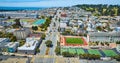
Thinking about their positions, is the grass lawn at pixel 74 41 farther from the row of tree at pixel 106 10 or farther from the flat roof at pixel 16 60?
the row of tree at pixel 106 10

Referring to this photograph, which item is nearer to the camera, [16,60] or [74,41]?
[16,60]

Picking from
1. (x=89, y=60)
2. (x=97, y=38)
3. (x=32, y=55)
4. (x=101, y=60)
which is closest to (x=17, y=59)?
(x=32, y=55)

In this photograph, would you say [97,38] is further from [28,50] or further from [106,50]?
[28,50]

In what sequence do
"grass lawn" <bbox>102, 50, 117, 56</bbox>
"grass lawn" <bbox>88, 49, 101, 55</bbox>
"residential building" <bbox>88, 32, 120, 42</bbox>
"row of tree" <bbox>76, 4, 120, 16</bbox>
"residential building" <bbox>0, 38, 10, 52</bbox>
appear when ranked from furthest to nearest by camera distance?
"row of tree" <bbox>76, 4, 120, 16</bbox> → "residential building" <bbox>88, 32, 120, 42</bbox> → "residential building" <bbox>0, 38, 10, 52</bbox> → "grass lawn" <bbox>88, 49, 101, 55</bbox> → "grass lawn" <bbox>102, 50, 117, 56</bbox>

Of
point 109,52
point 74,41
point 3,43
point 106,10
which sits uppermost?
point 106,10

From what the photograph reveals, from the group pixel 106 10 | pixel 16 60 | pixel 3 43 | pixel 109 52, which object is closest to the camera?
pixel 16 60

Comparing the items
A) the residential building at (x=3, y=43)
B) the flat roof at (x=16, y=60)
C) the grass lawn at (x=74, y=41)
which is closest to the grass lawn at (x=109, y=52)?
the grass lawn at (x=74, y=41)

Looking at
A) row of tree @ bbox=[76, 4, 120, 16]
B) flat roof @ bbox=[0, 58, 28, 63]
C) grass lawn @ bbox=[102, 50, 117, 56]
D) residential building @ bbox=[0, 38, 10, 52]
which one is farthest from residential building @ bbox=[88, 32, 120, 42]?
row of tree @ bbox=[76, 4, 120, 16]

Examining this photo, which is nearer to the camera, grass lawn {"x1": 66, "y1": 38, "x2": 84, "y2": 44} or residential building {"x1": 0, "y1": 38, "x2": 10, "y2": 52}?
residential building {"x1": 0, "y1": 38, "x2": 10, "y2": 52}

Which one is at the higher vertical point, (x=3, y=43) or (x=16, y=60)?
(x=3, y=43)

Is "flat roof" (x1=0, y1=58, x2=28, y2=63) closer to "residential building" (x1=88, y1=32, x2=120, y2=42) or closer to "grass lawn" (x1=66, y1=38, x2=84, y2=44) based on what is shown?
"grass lawn" (x1=66, y1=38, x2=84, y2=44)

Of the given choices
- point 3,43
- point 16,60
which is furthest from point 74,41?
point 16,60

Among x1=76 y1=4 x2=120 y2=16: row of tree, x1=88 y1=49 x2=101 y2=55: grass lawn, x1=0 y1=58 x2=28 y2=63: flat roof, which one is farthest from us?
x1=76 y1=4 x2=120 y2=16: row of tree

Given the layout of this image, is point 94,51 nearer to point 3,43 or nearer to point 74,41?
point 74,41
